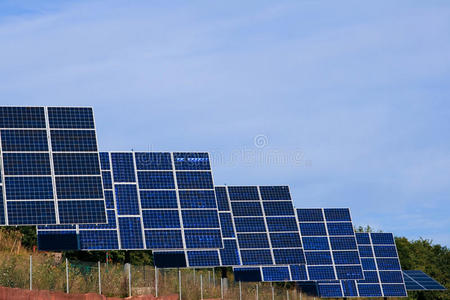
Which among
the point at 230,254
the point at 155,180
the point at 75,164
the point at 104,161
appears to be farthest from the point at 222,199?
the point at 75,164

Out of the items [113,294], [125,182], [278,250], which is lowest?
[113,294]

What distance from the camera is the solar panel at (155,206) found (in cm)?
3894

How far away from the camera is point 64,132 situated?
35344 millimetres

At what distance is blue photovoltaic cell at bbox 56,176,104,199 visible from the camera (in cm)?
3356

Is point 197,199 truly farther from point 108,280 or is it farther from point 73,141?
point 108,280

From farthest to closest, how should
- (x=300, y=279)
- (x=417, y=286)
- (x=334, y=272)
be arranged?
(x=417, y=286), (x=334, y=272), (x=300, y=279)

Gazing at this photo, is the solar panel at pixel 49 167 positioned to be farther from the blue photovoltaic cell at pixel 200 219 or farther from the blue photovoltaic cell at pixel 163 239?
the blue photovoltaic cell at pixel 200 219

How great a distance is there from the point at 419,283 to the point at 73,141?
165 feet

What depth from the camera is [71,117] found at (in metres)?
36.0

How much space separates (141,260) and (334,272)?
53.9 feet

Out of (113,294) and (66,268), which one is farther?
(113,294)

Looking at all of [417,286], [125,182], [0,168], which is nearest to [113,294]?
[0,168]

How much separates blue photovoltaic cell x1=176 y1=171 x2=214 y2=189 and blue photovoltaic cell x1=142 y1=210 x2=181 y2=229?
2048mm

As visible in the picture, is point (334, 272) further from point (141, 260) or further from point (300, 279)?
point (141, 260)
